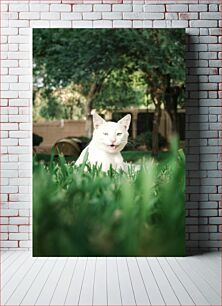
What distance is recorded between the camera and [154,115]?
17.5 ft

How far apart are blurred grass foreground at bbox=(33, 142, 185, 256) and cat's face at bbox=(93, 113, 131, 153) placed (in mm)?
205

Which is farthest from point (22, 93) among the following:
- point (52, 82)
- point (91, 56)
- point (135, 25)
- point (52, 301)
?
point (52, 301)

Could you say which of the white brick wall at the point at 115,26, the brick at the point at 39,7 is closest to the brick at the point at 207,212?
the white brick wall at the point at 115,26

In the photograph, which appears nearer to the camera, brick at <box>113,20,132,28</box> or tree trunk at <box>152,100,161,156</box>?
tree trunk at <box>152,100,161,156</box>

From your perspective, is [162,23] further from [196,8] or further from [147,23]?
[196,8]

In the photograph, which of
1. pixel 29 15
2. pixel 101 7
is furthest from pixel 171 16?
pixel 29 15

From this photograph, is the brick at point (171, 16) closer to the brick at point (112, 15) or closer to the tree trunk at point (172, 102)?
the brick at point (112, 15)

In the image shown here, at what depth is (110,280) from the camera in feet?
14.9

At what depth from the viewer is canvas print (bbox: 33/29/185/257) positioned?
522 centimetres

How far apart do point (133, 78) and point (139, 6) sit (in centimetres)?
63

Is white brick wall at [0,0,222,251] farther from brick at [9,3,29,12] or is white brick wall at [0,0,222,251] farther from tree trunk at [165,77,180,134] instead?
tree trunk at [165,77,180,134]

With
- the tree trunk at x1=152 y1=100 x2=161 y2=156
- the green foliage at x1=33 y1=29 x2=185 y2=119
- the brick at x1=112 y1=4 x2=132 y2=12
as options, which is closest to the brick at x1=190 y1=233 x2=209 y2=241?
the tree trunk at x1=152 y1=100 x2=161 y2=156

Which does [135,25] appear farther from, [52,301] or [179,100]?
[52,301]

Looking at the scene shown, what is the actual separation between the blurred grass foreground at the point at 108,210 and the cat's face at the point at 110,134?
0.21 m
